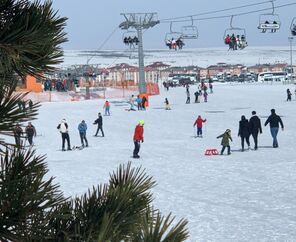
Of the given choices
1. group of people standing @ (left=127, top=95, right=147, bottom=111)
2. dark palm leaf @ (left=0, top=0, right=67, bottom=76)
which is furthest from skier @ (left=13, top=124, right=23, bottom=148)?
group of people standing @ (left=127, top=95, right=147, bottom=111)

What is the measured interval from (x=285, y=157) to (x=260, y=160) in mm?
723

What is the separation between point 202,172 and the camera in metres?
13.8

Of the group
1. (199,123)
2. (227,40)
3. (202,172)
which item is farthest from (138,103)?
(202,172)

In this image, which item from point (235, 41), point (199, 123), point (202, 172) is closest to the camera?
point (202, 172)

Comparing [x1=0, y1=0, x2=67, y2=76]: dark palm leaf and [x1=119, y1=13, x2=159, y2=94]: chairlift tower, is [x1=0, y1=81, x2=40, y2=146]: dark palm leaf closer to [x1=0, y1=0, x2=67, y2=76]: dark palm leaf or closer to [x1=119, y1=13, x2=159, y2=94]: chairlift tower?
[x1=0, y1=0, x2=67, y2=76]: dark palm leaf

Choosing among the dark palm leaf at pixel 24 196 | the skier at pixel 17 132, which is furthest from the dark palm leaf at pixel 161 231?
the skier at pixel 17 132

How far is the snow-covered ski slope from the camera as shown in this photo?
28.5 feet

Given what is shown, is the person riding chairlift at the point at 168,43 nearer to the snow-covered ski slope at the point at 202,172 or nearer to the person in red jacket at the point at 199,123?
the snow-covered ski slope at the point at 202,172

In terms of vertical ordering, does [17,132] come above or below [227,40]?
below

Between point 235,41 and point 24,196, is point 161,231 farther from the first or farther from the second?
point 235,41

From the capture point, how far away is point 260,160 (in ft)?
51.1

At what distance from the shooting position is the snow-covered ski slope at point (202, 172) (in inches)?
342

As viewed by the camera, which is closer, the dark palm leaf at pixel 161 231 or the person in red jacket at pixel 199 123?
the dark palm leaf at pixel 161 231

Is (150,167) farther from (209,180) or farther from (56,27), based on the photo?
(56,27)
